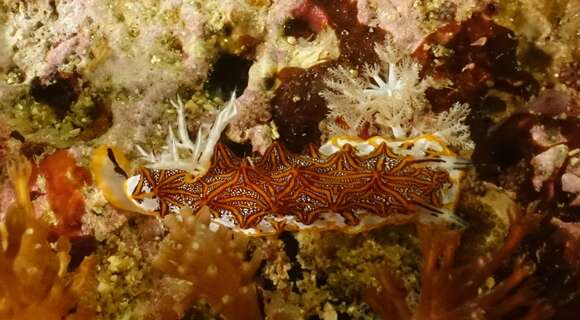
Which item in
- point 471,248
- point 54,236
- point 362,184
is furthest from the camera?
point 54,236

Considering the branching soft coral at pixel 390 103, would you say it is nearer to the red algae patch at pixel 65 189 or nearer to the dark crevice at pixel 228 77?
the dark crevice at pixel 228 77

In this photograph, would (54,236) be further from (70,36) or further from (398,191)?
(398,191)

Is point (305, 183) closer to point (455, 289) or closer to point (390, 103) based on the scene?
point (390, 103)

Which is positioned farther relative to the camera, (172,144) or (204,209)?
(172,144)

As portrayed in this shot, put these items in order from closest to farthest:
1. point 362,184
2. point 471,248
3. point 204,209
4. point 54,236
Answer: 1. point 204,209
2. point 362,184
3. point 471,248
4. point 54,236

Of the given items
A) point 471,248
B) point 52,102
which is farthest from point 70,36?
point 471,248

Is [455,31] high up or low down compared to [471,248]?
up

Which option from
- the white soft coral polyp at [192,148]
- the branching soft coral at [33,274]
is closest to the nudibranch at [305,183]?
the white soft coral polyp at [192,148]
